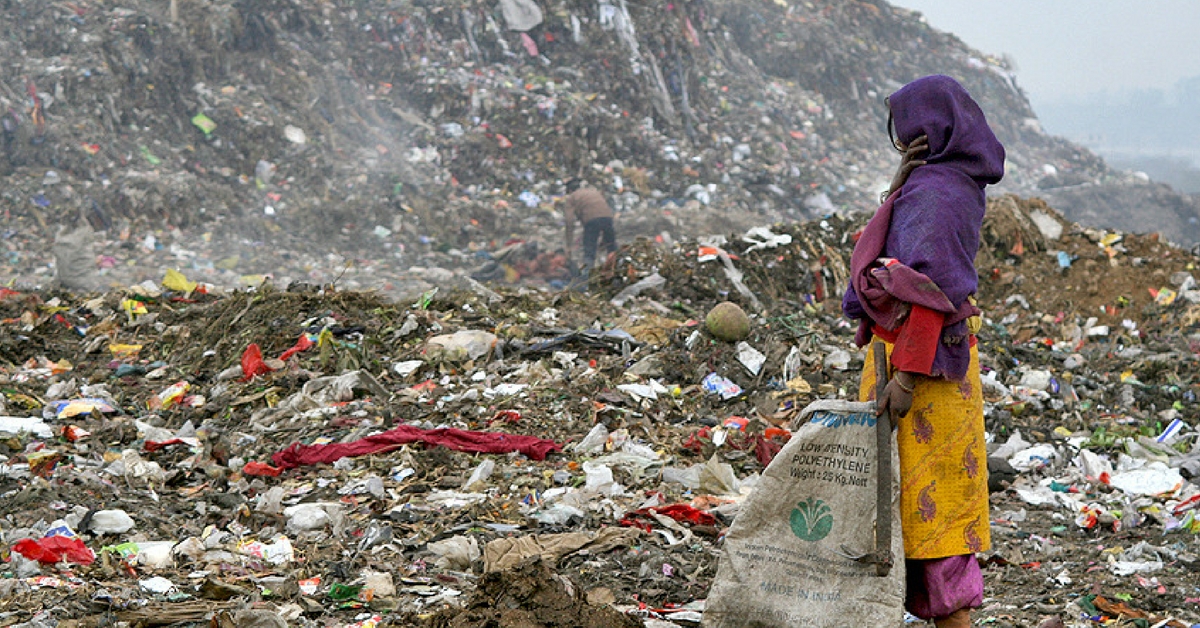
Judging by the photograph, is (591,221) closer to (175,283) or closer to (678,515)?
(175,283)

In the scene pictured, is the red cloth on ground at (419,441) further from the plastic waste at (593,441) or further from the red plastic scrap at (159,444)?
the red plastic scrap at (159,444)

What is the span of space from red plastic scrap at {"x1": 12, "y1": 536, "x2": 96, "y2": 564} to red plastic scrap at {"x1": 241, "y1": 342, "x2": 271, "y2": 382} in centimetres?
229

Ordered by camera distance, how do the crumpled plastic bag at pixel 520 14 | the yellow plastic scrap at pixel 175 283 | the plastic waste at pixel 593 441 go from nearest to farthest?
the plastic waste at pixel 593 441, the yellow plastic scrap at pixel 175 283, the crumpled plastic bag at pixel 520 14

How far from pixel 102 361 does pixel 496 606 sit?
4371 millimetres

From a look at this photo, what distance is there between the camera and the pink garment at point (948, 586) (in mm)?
2119

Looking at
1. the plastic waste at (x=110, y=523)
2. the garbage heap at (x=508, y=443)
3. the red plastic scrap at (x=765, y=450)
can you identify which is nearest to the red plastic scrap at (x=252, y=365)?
the garbage heap at (x=508, y=443)

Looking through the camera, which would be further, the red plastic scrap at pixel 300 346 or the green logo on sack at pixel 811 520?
the red plastic scrap at pixel 300 346

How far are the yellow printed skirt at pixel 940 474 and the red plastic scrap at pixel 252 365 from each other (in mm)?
3791

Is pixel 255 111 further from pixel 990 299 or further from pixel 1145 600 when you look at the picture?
pixel 1145 600

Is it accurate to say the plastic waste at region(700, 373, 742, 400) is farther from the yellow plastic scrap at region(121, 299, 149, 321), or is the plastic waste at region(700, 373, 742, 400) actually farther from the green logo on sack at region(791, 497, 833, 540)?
the yellow plastic scrap at region(121, 299, 149, 321)

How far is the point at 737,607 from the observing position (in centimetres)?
216

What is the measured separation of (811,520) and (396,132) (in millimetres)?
11002

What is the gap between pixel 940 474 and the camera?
6.93ft

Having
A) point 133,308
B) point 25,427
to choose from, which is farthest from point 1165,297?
point 25,427
